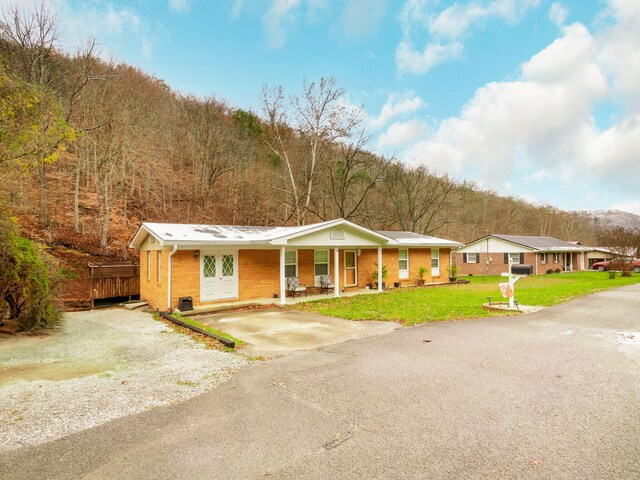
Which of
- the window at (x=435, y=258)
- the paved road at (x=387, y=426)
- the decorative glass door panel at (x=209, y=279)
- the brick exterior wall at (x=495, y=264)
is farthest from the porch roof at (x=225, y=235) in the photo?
the brick exterior wall at (x=495, y=264)

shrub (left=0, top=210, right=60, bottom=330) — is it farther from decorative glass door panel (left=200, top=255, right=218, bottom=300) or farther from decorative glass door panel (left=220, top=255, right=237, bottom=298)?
decorative glass door panel (left=220, top=255, right=237, bottom=298)

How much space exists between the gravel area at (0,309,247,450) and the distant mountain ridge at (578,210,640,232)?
7587cm

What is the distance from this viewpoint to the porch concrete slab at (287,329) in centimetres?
763

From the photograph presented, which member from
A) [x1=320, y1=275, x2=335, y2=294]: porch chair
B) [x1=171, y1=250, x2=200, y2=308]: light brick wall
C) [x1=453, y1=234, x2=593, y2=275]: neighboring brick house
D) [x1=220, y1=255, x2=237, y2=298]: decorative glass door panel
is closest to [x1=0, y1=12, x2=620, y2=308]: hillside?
[x1=453, y1=234, x2=593, y2=275]: neighboring brick house

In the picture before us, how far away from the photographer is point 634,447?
10.8 feet

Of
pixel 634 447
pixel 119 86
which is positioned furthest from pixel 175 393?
pixel 119 86

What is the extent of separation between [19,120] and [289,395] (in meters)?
8.56

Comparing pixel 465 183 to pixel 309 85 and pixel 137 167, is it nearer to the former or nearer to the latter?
pixel 309 85

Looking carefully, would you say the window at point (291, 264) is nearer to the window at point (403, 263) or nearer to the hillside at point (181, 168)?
the window at point (403, 263)

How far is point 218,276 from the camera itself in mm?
13375

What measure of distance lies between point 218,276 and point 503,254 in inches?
1172

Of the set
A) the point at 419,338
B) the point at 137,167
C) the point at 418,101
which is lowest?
the point at 419,338

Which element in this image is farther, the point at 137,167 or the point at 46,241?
the point at 137,167

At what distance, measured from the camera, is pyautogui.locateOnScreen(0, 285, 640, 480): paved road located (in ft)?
10.0
